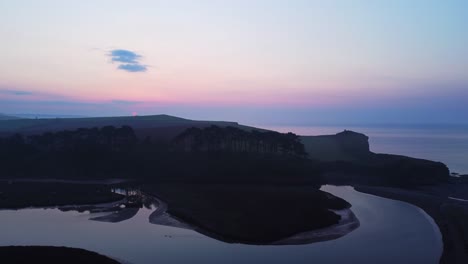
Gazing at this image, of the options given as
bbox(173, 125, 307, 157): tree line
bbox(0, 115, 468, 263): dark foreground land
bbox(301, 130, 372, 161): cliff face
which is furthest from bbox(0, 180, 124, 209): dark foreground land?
bbox(301, 130, 372, 161): cliff face

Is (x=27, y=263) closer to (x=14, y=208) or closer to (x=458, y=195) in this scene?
(x=14, y=208)

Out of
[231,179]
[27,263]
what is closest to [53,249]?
[27,263]

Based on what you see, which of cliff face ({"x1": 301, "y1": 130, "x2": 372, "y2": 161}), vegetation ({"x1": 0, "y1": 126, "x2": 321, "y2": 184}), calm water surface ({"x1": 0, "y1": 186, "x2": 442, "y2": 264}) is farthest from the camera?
cliff face ({"x1": 301, "y1": 130, "x2": 372, "y2": 161})

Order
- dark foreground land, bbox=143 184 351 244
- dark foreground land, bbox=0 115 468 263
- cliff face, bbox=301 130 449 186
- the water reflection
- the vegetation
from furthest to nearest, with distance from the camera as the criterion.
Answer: cliff face, bbox=301 130 449 186 → the vegetation → dark foreground land, bbox=0 115 468 263 → dark foreground land, bbox=143 184 351 244 → the water reflection

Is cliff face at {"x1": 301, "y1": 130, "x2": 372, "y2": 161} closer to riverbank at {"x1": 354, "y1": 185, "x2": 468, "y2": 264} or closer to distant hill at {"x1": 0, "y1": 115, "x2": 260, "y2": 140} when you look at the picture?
distant hill at {"x1": 0, "y1": 115, "x2": 260, "y2": 140}

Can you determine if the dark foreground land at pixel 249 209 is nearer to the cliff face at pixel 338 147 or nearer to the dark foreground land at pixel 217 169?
the dark foreground land at pixel 217 169
